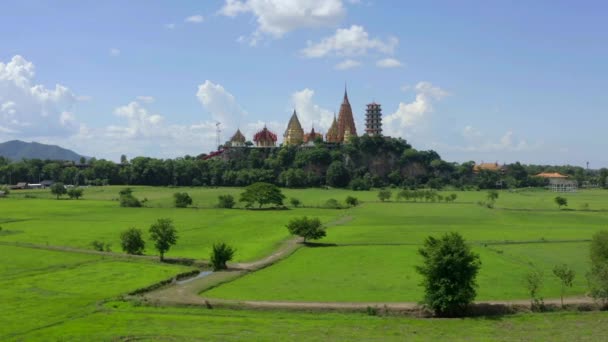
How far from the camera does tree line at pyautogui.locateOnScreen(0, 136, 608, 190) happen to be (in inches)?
6919

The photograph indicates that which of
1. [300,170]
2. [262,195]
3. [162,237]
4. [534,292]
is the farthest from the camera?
[300,170]

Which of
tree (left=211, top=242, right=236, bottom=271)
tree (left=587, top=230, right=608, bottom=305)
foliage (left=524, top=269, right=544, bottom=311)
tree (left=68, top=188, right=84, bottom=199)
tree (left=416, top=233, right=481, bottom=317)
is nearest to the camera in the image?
tree (left=416, top=233, right=481, bottom=317)

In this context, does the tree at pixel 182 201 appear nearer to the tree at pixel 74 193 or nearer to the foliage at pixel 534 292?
the tree at pixel 74 193

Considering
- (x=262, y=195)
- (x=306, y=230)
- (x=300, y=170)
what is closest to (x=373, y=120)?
(x=300, y=170)

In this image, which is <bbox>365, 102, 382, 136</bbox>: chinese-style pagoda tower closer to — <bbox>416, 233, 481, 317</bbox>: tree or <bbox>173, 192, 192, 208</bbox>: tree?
<bbox>173, 192, 192, 208</bbox>: tree

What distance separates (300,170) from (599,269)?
13210cm

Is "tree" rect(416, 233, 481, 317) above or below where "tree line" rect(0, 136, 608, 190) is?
below

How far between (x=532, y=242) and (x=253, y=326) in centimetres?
4370

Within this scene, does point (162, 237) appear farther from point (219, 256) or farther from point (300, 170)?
point (300, 170)

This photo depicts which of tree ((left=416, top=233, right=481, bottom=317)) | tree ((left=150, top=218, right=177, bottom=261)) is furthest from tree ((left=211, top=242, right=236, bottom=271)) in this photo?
tree ((left=416, top=233, right=481, bottom=317))

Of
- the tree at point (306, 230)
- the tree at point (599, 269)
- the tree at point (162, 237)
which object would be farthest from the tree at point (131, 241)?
the tree at point (599, 269)

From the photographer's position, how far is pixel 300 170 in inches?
6747

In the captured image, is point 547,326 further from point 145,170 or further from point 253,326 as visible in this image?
point 145,170

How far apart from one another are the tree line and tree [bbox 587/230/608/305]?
123m
